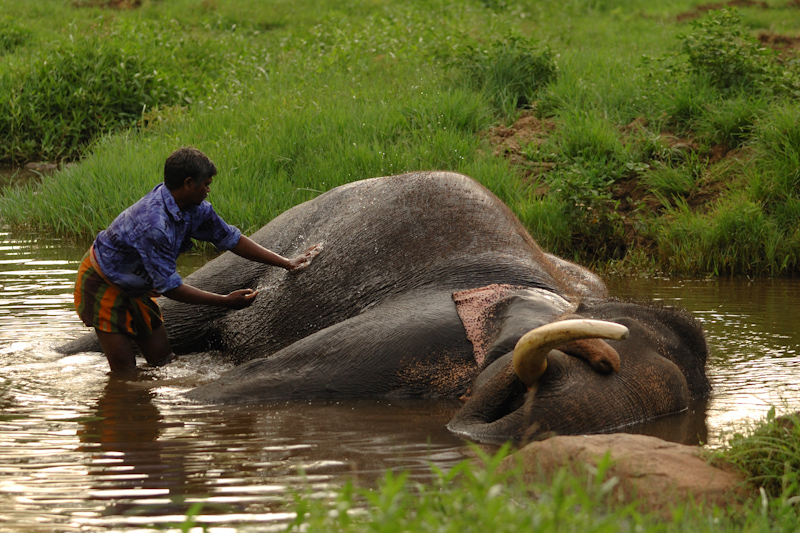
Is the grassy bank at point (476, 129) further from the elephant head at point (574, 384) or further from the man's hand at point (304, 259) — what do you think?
the elephant head at point (574, 384)

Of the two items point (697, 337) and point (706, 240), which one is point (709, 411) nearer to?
point (697, 337)

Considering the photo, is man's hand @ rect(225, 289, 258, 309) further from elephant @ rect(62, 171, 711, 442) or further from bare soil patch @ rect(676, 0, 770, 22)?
bare soil patch @ rect(676, 0, 770, 22)

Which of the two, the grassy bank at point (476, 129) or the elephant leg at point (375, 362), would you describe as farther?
the grassy bank at point (476, 129)

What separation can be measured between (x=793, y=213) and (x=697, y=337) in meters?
3.90

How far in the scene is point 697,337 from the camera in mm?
4270

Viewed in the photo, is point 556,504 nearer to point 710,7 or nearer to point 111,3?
point 710,7

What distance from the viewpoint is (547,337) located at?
11.1ft

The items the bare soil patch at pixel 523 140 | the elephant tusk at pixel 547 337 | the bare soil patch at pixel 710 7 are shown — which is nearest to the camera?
the elephant tusk at pixel 547 337

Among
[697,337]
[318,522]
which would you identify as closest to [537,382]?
[697,337]

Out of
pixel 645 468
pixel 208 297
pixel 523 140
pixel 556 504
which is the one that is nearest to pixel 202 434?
pixel 208 297

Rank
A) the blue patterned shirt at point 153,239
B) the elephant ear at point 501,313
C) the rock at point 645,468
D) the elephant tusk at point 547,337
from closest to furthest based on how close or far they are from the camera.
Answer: the rock at point 645,468, the elephant tusk at point 547,337, the elephant ear at point 501,313, the blue patterned shirt at point 153,239

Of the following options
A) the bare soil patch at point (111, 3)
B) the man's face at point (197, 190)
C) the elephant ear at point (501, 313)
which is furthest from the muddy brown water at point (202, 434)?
the bare soil patch at point (111, 3)

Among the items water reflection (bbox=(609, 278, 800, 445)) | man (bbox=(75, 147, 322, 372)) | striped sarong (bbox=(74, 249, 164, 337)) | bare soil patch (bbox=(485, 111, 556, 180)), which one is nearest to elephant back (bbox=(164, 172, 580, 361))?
man (bbox=(75, 147, 322, 372))

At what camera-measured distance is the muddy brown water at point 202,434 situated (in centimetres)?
314
